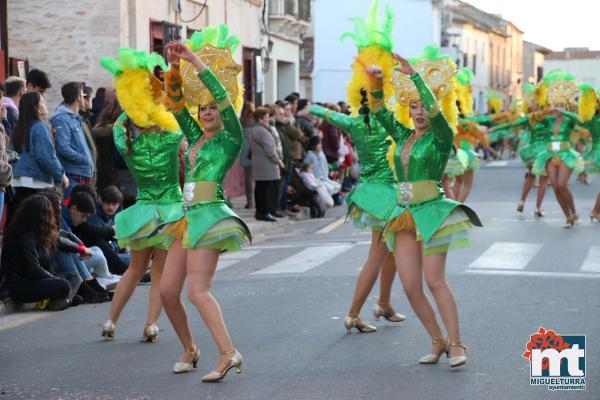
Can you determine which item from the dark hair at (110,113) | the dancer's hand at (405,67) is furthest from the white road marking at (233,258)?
the dancer's hand at (405,67)

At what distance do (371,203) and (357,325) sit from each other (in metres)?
0.91

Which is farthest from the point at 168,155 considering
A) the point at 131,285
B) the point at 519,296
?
the point at 519,296

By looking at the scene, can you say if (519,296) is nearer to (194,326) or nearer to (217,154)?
(194,326)

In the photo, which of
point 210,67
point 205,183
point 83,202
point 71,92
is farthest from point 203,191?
point 71,92

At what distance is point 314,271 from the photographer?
12914mm

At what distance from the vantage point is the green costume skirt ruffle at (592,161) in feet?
60.0

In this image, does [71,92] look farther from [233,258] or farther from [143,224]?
[143,224]

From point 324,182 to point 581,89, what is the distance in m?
5.38

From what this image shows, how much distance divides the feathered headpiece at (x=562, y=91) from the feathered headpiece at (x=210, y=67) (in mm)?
10521

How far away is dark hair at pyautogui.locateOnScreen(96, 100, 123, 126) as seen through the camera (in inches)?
473

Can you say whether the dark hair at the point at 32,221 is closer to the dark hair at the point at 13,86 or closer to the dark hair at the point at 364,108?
the dark hair at the point at 13,86

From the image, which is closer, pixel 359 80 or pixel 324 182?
pixel 359 80

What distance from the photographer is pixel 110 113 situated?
40.3 ft

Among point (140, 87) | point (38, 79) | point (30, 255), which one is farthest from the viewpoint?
point (38, 79)
